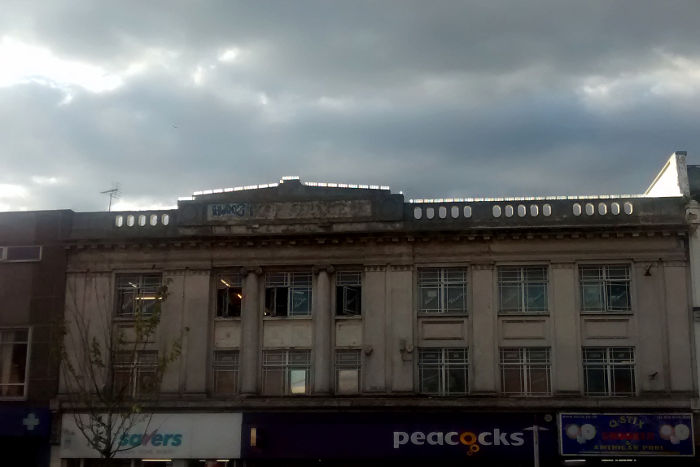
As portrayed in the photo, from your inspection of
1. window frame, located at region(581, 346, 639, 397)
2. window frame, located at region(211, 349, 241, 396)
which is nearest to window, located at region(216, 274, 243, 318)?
window frame, located at region(211, 349, 241, 396)

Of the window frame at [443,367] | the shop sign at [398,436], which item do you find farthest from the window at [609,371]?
the window frame at [443,367]

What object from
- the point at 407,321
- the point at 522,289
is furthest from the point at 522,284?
the point at 407,321

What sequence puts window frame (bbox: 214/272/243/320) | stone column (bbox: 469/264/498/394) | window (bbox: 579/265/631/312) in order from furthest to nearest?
window frame (bbox: 214/272/243/320), window (bbox: 579/265/631/312), stone column (bbox: 469/264/498/394)

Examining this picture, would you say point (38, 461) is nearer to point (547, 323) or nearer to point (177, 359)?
point (177, 359)

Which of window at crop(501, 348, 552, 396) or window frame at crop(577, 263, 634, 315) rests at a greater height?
window frame at crop(577, 263, 634, 315)

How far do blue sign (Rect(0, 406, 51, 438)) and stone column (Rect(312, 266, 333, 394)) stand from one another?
374 inches

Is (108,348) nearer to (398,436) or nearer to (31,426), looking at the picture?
(31,426)

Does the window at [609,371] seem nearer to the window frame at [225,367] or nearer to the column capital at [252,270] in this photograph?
the column capital at [252,270]

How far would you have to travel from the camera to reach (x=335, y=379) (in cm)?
3034

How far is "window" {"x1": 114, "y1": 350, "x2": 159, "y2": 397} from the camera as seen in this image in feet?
102

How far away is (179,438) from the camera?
29.8 metres

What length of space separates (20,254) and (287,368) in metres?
10.9

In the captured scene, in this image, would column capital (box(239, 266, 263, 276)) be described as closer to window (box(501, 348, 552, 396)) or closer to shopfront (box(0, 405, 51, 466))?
shopfront (box(0, 405, 51, 466))

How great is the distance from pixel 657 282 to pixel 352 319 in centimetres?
1040
